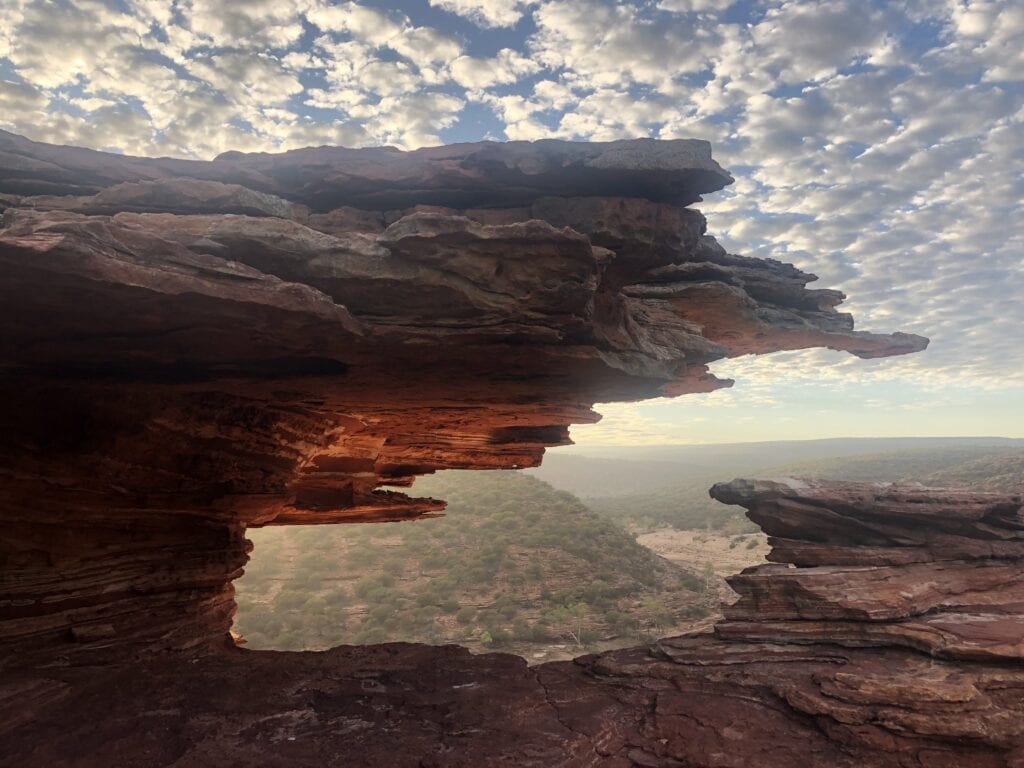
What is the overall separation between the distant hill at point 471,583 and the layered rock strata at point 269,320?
32.6m

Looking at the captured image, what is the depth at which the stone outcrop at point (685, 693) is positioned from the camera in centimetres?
860

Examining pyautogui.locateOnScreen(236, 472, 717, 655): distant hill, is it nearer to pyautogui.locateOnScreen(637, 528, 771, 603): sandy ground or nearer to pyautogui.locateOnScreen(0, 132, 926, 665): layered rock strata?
pyautogui.locateOnScreen(637, 528, 771, 603): sandy ground

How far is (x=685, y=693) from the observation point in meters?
10.5

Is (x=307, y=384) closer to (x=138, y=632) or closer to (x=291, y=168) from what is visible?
(x=291, y=168)

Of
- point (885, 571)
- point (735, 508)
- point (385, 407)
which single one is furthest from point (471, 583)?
point (735, 508)

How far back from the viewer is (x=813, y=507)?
13.3 m

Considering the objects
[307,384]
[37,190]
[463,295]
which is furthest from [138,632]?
[463,295]

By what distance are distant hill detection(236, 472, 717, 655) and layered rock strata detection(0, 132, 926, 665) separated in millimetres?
32637

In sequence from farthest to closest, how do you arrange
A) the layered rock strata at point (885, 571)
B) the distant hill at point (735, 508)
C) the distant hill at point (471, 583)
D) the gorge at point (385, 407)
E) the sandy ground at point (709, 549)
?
the distant hill at point (735, 508)
the sandy ground at point (709, 549)
the distant hill at point (471, 583)
the layered rock strata at point (885, 571)
the gorge at point (385, 407)

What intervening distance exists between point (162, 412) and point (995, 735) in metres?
16.7

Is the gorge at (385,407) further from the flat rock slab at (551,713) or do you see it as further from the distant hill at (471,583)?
the distant hill at (471,583)

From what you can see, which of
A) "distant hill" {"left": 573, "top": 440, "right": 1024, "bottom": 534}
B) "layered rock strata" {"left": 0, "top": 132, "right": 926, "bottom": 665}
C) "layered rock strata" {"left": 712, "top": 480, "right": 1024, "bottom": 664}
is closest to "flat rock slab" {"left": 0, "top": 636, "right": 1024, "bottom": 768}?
"layered rock strata" {"left": 712, "top": 480, "right": 1024, "bottom": 664}

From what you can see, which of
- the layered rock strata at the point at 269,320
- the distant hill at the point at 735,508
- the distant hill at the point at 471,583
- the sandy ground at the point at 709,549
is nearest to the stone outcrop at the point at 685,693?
the layered rock strata at the point at 269,320

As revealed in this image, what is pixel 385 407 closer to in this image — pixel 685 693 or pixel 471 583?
pixel 685 693
